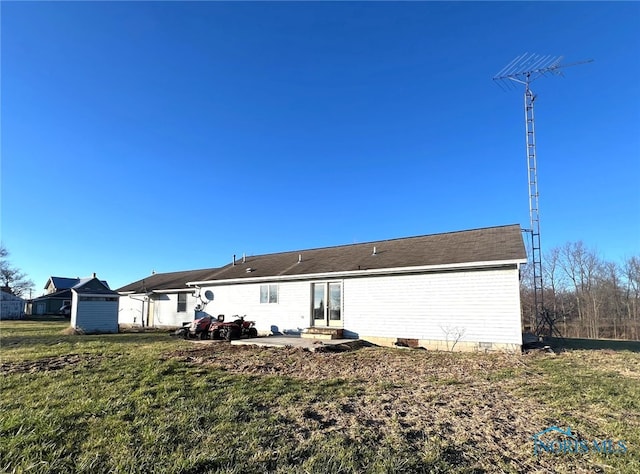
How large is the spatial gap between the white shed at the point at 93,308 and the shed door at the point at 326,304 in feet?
40.5

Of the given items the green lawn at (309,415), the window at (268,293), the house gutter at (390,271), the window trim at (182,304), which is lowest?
the green lawn at (309,415)

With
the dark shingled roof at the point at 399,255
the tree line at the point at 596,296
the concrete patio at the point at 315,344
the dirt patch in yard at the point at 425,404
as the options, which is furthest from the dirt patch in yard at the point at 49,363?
the tree line at the point at 596,296

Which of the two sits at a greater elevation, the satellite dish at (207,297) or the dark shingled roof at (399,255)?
the dark shingled roof at (399,255)

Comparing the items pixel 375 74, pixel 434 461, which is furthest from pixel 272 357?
pixel 375 74

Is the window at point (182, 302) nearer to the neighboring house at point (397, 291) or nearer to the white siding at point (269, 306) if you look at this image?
the neighboring house at point (397, 291)

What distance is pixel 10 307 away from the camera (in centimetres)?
3762

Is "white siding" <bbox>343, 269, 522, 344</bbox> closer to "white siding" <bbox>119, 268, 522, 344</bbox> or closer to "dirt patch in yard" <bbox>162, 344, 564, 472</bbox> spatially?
"white siding" <bbox>119, 268, 522, 344</bbox>

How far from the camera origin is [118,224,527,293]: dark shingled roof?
11.3m

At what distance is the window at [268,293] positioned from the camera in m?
15.9

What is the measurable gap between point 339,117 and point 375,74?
3531 millimetres

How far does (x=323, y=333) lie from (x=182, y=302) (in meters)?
11.7

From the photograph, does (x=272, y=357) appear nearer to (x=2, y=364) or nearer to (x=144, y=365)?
(x=144, y=365)

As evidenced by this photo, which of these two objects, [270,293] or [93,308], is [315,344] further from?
[93,308]

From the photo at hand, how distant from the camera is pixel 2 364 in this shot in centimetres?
828
